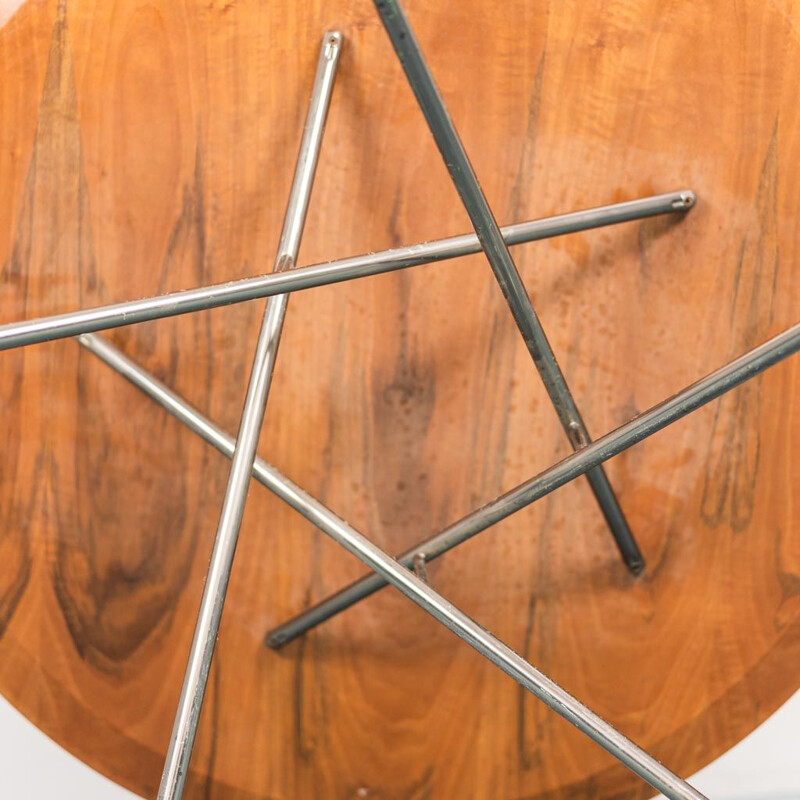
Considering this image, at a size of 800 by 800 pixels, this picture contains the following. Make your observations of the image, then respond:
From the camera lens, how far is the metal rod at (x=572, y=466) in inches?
16.3

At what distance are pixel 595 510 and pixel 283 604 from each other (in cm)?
19

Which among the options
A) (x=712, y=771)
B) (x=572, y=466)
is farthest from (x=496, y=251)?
(x=712, y=771)

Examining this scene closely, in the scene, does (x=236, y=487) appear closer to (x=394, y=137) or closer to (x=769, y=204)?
(x=394, y=137)

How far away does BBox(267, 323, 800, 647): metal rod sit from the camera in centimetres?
41

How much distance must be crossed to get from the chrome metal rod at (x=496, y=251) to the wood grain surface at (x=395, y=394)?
0.04 m

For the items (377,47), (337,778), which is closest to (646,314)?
(377,47)

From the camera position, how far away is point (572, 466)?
17.9 inches

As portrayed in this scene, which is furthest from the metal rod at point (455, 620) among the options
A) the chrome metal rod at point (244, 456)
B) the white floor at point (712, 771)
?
the white floor at point (712, 771)

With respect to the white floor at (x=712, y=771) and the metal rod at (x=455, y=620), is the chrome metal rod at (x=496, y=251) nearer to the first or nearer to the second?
the metal rod at (x=455, y=620)

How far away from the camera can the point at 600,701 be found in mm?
539

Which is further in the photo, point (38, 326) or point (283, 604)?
point (283, 604)

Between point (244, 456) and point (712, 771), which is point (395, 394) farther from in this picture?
point (712, 771)

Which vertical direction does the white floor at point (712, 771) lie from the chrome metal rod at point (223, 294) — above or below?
below

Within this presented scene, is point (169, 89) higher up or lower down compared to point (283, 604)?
higher up
